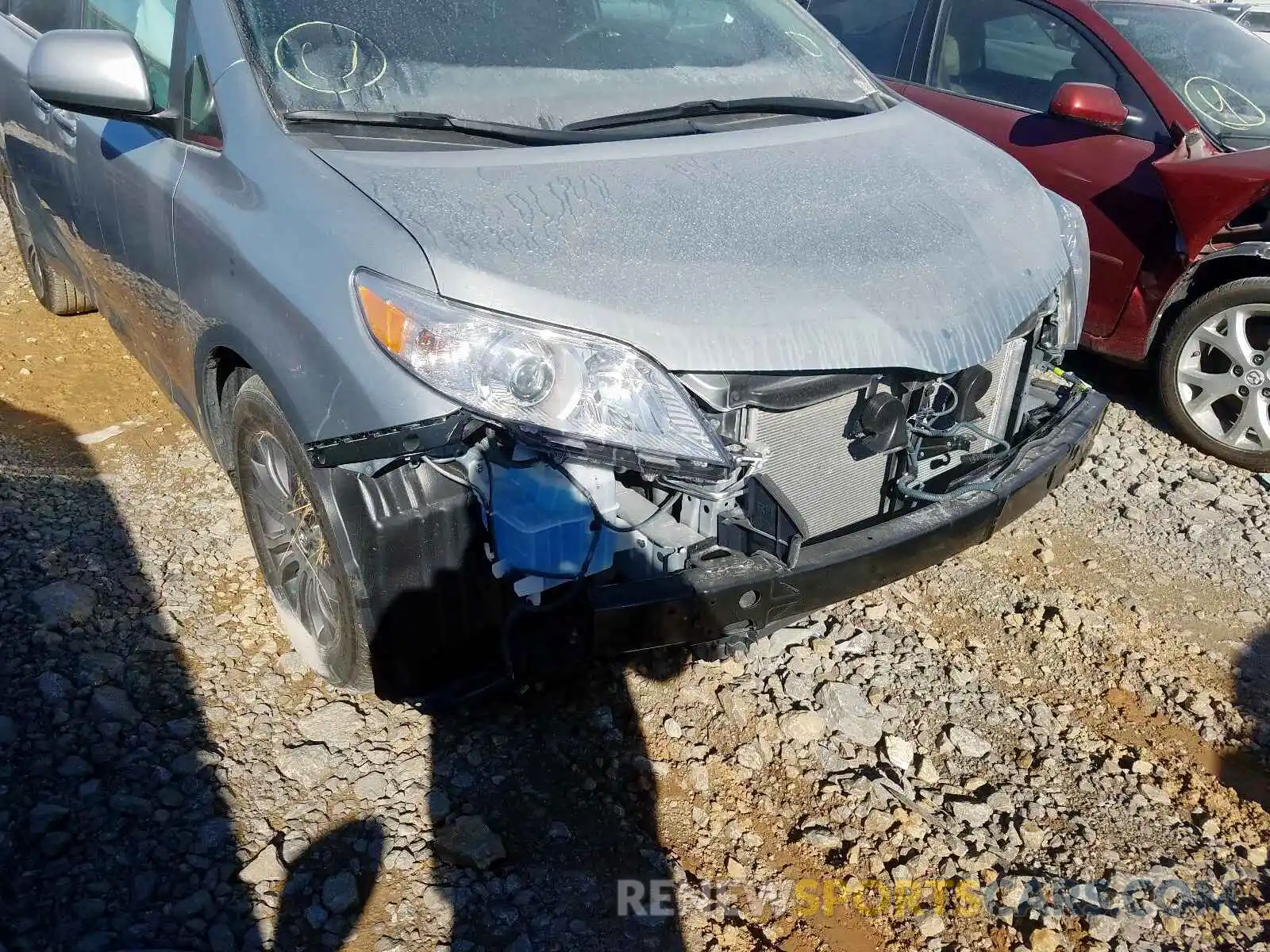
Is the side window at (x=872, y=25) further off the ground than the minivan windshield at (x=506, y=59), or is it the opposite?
the minivan windshield at (x=506, y=59)

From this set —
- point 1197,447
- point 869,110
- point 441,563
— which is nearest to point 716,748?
point 441,563

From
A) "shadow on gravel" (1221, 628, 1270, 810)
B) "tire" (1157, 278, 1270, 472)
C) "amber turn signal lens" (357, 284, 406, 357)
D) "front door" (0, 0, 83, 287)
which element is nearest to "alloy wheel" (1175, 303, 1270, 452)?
"tire" (1157, 278, 1270, 472)

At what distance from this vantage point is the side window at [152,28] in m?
2.59

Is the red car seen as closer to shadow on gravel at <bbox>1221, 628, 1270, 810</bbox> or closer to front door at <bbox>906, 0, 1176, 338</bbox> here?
front door at <bbox>906, 0, 1176, 338</bbox>

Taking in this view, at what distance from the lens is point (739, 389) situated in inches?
78.0

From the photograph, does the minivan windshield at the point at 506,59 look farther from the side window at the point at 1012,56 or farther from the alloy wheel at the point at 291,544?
the side window at the point at 1012,56

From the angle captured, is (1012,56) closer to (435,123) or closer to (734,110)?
(734,110)

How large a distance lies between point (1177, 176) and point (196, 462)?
3.82m

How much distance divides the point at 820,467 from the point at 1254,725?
5.04 feet

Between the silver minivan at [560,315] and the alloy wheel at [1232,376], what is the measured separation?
1.47 metres

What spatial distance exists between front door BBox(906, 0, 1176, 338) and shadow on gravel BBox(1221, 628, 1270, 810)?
172cm

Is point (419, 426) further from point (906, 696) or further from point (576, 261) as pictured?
point (906, 696)

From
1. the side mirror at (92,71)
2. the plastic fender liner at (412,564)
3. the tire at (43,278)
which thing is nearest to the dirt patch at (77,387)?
the tire at (43,278)

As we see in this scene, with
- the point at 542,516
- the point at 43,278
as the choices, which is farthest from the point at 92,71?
the point at 43,278
